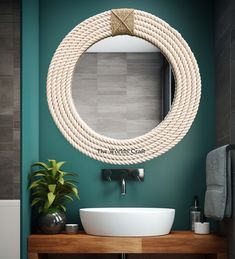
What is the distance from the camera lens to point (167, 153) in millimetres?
4055

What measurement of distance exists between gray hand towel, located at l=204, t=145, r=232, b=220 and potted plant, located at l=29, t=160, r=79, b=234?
32.7 inches

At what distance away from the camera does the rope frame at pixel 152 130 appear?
3.92m

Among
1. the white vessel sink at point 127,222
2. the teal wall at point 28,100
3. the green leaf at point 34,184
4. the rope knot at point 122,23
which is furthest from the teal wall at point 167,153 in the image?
the white vessel sink at point 127,222

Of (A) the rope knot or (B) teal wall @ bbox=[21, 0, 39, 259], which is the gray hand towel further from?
(B) teal wall @ bbox=[21, 0, 39, 259]

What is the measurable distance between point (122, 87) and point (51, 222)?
0.95 metres

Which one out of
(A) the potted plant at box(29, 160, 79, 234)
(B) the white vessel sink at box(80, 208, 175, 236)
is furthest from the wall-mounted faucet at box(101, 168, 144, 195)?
(B) the white vessel sink at box(80, 208, 175, 236)

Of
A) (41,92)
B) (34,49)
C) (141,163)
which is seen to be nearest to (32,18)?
(34,49)

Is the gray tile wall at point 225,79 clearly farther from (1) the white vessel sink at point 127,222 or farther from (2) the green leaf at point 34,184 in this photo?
(2) the green leaf at point 34,184

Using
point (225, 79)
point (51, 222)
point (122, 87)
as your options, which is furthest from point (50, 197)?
point (225, 79)

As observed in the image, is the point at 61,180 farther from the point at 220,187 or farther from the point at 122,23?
the point at 122,23

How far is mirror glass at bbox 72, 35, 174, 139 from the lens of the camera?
154 inches

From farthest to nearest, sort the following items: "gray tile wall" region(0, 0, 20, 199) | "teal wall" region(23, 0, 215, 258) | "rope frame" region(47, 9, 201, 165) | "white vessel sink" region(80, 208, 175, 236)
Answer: "teal wall" region(23, 0, 215, 258), "rope frame" region(47, 9, 201, 165), "gray tile wall" region(0, 0, 20, 199), "white vessel sink" region(80, 208, 175, 236)

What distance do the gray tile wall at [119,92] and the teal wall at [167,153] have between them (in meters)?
0.26

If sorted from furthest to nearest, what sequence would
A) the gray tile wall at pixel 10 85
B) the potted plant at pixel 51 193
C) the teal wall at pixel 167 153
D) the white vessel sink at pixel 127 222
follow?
the teal wall at pixel 167 153, the potted plant at pixel 51 193, the gray tile wall at pixel 10 85, the white vessel sink at pixel 127 222
